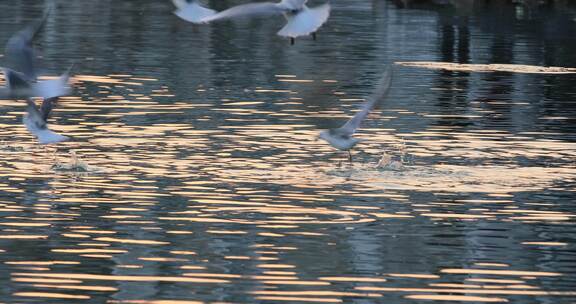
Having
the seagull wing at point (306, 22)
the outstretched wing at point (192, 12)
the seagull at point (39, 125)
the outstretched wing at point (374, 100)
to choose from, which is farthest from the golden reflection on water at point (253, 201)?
the outstretched wing at point (192, 12)

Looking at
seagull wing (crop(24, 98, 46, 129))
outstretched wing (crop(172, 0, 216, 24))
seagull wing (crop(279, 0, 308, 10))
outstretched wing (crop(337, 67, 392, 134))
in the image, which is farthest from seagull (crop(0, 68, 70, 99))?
outstretched wing (crop(337, 67, 392, 134))

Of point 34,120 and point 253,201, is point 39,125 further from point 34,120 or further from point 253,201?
point 253,201

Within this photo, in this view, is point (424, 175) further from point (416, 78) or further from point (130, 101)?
point (416, 78)

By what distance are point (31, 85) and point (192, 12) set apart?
8.48 feet

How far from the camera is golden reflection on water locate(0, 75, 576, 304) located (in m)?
17.9

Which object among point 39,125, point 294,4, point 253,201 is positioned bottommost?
point 253,201

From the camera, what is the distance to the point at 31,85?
2450 cm

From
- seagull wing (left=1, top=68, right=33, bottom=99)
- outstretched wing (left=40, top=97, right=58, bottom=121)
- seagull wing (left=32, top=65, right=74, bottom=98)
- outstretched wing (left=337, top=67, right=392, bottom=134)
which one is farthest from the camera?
outstretched wing (left=40, top=97, right=58, bottom=121)

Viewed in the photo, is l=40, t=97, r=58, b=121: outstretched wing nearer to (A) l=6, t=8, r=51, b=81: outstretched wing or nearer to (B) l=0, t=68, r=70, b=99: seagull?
(A) l=6, t=8, r=51, b=81: outstretched wing

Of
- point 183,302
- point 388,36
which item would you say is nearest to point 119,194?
point 183,302

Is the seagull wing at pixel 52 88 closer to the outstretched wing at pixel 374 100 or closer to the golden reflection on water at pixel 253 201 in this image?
the golden reflection on water at pixel 253 201

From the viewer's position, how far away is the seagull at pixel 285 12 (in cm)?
2269

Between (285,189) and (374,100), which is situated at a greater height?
(374,100)

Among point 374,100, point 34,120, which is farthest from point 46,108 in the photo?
point 374,100
